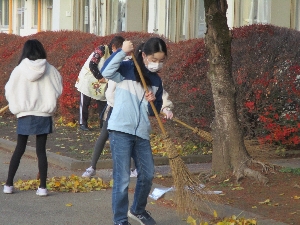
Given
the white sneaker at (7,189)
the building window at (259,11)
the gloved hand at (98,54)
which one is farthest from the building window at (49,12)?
the white sneaker at (7,189)

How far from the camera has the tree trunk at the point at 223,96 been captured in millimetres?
8312

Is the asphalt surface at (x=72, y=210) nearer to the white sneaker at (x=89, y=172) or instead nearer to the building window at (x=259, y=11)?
the white sneaker at (x=89, y=172)

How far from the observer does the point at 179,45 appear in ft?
38.9

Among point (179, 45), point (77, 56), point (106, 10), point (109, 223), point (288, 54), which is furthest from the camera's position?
point (106, 10)

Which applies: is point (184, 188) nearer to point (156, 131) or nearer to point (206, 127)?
point (206, 127)

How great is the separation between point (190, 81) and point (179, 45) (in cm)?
107

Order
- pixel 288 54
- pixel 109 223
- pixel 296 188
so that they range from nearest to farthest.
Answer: pixel 109 223, pixel 296 188, pixel 288 54

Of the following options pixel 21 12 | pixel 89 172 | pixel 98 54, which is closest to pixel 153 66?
pixel 89 172

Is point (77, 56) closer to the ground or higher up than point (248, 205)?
higher up

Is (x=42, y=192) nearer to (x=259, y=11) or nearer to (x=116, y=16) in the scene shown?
(x=259, y=11)

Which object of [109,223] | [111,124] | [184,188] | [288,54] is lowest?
[109,223]

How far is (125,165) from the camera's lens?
Result: 20.6 feet

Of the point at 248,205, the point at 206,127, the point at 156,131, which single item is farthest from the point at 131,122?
the point at 156,131

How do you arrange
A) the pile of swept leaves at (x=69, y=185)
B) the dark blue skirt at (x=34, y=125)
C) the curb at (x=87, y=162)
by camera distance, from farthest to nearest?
the curb at (x=87, y=162)
the pile of swept leaves at (x=69, y=185)
the dark blue skirt at (x=34, y=125)
